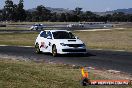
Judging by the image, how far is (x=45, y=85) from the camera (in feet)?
37.9

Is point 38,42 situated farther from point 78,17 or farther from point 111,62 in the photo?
point 78,17

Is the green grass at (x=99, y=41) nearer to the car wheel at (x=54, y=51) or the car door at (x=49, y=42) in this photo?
the car door at (x=49, y=42)

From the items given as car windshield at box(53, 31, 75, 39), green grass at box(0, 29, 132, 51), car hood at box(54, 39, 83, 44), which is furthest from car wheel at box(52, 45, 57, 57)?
green grass at box(0, 29, 132, 51)

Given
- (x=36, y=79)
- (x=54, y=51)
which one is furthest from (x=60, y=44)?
(x=36, y=79)

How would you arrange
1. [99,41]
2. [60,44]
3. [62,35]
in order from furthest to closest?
[99,41] → [62,35] → [60,44]

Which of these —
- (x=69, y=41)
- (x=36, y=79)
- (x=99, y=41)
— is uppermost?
(x=36, y=79)

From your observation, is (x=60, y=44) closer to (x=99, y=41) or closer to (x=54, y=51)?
(x=54, y=51)

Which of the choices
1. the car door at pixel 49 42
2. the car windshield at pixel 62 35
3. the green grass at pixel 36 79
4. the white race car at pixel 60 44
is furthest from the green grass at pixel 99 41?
the green grass at pixel 36 79

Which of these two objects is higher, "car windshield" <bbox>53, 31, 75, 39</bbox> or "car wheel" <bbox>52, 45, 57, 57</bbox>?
"car windshield" <bbox>53, 31, 75, 39</bbox>

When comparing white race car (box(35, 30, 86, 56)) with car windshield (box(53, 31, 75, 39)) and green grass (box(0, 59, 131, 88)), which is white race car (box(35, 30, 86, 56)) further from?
green grass (box(0, 59, 131, 88))

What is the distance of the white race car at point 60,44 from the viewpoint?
77.6 feet

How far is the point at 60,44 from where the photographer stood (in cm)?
2375

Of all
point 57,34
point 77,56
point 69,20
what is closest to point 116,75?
point 77,56

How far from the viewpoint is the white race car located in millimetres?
23656
